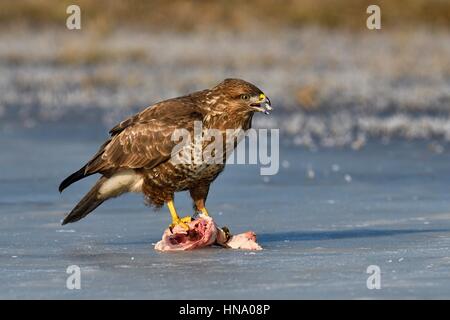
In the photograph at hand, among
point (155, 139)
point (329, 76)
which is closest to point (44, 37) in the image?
point (329, 76)

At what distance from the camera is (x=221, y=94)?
9.90m

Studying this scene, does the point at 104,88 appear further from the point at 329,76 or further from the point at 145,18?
the point at 145,18

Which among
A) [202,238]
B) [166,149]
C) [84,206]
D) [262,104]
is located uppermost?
[262,104]

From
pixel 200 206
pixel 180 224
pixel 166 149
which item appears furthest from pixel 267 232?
pixel 166 149

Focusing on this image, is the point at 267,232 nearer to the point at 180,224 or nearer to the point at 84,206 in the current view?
the point at 180,224

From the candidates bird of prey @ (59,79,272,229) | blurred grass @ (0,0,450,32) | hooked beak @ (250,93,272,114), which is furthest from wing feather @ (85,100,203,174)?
blurred grass @ (0,0,450,32)

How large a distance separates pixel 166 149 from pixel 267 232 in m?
1.30

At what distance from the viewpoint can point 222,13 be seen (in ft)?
129

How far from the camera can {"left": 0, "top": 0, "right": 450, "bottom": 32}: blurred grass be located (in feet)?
122

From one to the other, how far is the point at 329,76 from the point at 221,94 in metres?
16.5

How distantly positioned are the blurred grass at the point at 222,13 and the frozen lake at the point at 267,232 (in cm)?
2074

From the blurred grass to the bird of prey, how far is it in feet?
84.0

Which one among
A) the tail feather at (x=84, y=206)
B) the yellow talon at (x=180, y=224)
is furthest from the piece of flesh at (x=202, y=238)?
the tail feather at (x=84, y=206)

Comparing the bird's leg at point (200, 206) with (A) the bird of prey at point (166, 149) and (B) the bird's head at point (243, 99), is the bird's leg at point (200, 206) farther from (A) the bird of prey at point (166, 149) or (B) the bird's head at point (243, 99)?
(B) the bird's head at point (243, 99)
